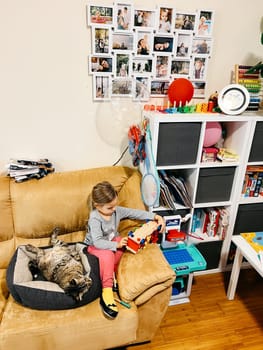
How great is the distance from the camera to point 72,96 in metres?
1.90

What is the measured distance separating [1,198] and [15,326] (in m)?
0.78

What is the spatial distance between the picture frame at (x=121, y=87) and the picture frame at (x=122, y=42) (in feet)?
0.65

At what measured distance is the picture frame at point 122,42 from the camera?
5.99 feet

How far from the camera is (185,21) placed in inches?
74.2

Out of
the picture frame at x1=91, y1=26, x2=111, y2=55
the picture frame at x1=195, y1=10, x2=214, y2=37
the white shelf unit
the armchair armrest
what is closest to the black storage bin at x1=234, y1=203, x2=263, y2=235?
the white shelf unit

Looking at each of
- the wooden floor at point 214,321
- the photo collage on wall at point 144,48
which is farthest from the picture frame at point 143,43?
the wooden floor at point 214,321

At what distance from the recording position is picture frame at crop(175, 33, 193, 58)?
192 cm

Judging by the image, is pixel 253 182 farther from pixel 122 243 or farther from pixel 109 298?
pixel 109 298

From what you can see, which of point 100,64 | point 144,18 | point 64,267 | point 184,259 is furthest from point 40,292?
point 144,18

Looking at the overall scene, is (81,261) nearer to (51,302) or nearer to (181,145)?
(51,302)

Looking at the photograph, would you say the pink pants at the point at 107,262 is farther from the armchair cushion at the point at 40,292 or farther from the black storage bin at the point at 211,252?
the black storage bin at the point at 211,252

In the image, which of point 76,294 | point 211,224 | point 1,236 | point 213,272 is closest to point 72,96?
point 1,236

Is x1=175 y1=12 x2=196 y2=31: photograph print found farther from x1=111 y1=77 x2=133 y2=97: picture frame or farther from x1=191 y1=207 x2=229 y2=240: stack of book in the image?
x1=191 y1=207 x2=229 y2=240: stack of book

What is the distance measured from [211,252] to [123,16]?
1859 mm
